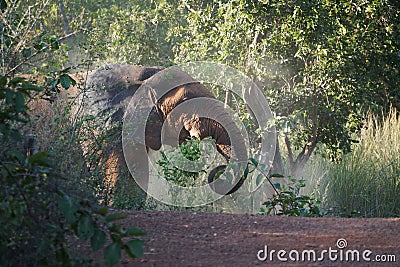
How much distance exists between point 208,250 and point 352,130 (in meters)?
6.23

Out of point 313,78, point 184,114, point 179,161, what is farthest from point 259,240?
point 313,78

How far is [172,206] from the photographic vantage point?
890 centimetres

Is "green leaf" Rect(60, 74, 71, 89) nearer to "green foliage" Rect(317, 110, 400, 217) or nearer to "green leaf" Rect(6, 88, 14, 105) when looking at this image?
"green leaf" Rect(6, 88, 14, 105)

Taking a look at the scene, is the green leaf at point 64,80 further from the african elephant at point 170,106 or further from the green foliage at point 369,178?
the green foliage at point 369,178

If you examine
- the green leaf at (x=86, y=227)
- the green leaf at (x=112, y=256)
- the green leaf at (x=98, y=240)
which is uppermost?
the green leaf at (x=86, y=227)

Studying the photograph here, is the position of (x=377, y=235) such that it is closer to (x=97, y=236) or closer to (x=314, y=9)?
(x=97, y=236)

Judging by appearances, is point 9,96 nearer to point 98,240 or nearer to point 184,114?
point 98,240

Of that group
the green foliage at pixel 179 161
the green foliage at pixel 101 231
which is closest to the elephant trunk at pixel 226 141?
the green foliage at pixel 179 161

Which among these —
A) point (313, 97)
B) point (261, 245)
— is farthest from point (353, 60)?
point (261, 245)

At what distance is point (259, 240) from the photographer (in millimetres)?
4816

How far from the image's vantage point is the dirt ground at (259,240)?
4.40 meters

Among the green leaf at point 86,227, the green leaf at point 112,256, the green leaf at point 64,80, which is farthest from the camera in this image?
the green leaf at point 64,80

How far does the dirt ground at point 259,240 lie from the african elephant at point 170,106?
13.4 feet

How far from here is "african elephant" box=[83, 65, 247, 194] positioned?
32.2 feet
